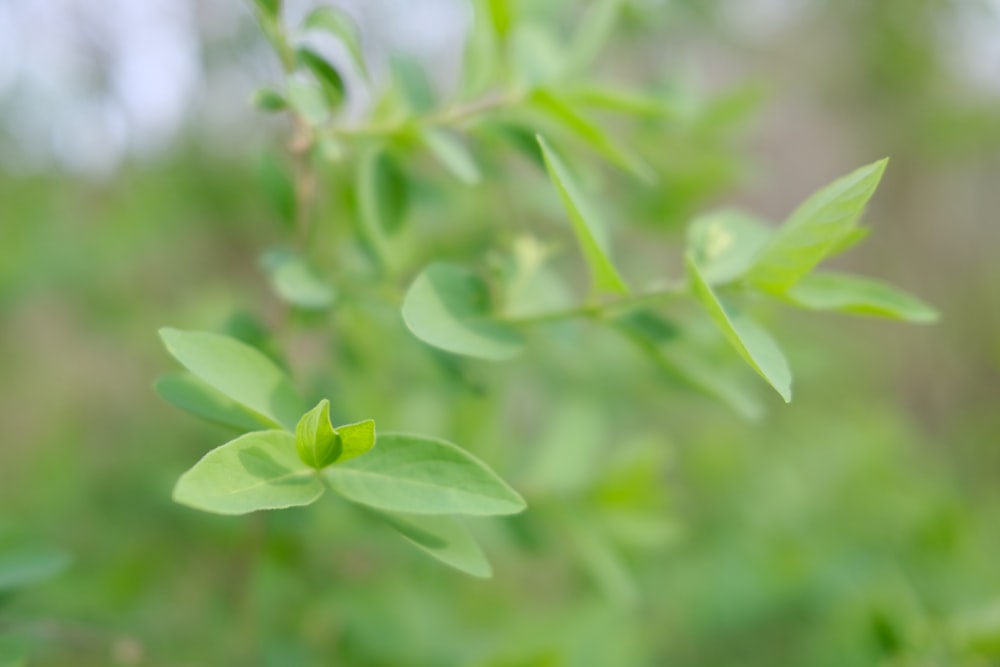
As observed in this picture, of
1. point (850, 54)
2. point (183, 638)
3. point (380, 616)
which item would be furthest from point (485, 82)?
point (850, 54)

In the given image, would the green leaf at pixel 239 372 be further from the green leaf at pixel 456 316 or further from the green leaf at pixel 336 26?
the green leaf at pixel 336 26

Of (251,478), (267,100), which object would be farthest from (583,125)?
(251,478)

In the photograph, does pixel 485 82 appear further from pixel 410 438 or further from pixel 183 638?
pixel 183 638

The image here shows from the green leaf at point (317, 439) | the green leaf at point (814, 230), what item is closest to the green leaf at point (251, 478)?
the green leaf at point (317, 439)

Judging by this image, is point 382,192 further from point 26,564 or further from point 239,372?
point 26,564

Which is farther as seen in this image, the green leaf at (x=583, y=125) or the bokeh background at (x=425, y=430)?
the bokeh background at (x=425, y=430)

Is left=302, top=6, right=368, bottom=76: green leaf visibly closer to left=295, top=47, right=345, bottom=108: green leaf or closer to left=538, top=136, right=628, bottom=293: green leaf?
left=295, top=47, right=345, bottom=108: green leaf
